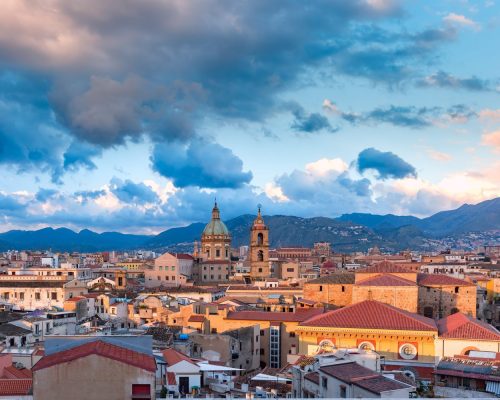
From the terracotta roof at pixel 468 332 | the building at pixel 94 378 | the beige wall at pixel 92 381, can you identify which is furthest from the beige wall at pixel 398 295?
the beige wall at pixel 92 381

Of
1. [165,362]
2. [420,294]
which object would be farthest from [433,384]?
[420,294]

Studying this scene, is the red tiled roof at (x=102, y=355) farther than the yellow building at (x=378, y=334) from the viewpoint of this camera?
No

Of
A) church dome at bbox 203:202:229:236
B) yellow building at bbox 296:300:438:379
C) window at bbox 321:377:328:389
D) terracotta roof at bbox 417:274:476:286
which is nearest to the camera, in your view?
window at bbox 321:377:328:389

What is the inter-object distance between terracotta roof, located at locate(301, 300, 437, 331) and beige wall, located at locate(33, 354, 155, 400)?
89.0 feet

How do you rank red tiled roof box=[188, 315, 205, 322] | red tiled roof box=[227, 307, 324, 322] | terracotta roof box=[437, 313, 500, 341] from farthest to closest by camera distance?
1. red tiled roof box=[227, 307, 324, 322]
2. red tiled roof box=[188, 315, 205, 322]
3. terracotta roof box=[437, 313, 500, 341]

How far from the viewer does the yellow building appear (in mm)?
41875

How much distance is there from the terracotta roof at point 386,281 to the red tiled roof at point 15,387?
34.7m

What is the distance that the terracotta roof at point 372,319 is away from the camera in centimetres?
4272

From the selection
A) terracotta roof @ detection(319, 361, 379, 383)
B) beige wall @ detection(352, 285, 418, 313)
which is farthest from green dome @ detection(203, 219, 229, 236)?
terracotta roof @ detection(319, 361, 379, 383)

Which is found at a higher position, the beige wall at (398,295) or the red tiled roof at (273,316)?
the beige wall at (398,295)

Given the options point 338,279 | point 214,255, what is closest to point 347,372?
point 338,279

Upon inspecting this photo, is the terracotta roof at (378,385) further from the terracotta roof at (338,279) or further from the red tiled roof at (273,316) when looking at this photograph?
the terracotta roof at (338,279)

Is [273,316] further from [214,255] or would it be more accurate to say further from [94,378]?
[214,255]

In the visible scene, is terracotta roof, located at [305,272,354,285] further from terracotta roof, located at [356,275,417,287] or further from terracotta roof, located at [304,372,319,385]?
terracotta roof, located at [304,372,319,385]
